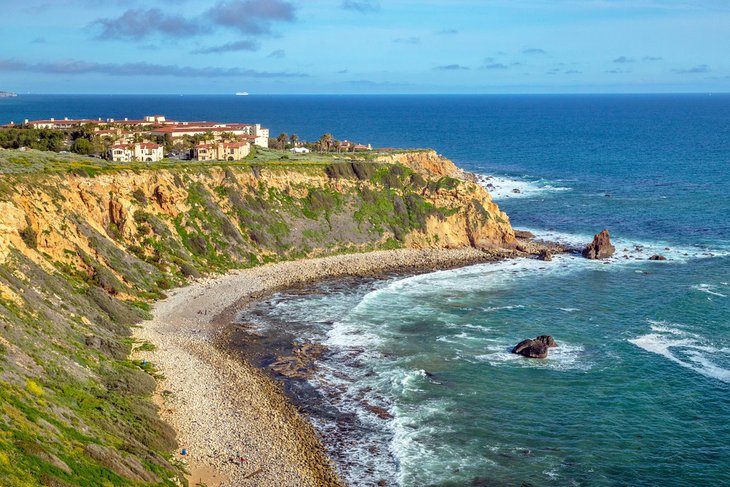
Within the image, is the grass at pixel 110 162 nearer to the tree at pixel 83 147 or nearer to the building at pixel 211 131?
the tree at pixel 83 147

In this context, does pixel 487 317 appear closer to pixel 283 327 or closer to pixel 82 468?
pixel 283 327

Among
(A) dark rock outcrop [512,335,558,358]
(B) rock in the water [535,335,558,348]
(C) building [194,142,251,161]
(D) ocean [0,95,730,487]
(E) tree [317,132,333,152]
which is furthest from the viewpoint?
(E) tree [317,132,333,152]

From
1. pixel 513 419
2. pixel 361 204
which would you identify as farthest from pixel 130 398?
pixel 361 204

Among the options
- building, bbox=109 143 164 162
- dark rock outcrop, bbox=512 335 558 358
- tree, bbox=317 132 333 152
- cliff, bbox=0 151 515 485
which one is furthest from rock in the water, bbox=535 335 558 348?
tree, bbox=317 132 333 152

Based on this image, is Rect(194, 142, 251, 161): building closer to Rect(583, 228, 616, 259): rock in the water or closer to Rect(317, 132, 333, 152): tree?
Rect(317, 132, 333, 152): tree

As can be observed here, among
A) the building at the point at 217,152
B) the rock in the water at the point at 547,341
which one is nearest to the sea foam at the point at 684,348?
the rock in the water at the point at 547,341
